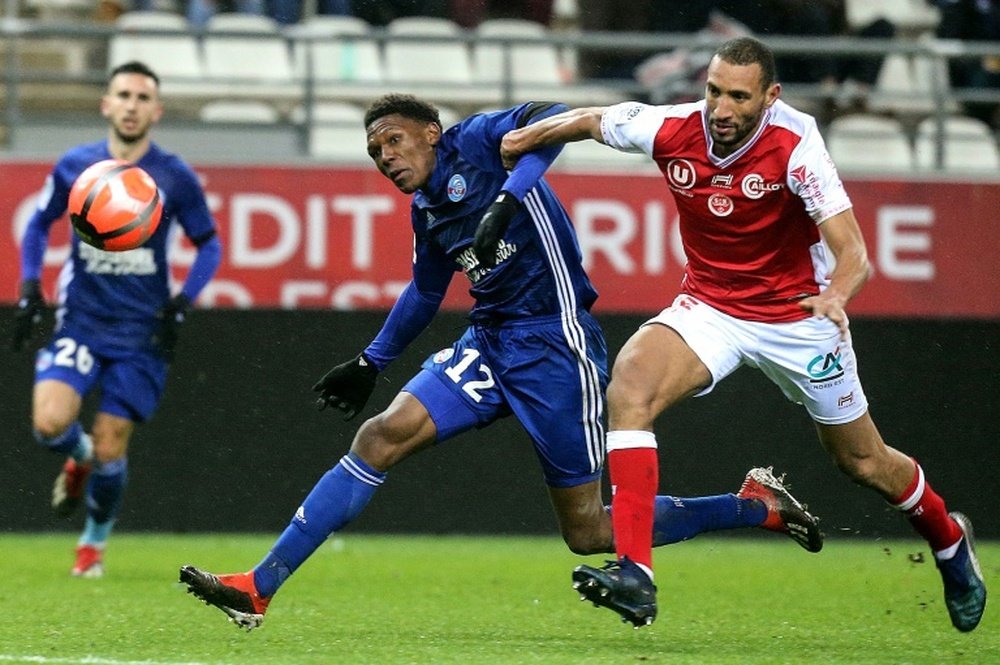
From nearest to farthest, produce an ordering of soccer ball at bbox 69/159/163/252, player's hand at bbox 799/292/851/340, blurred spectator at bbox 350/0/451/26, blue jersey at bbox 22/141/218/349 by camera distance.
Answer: player's hand at bbox 799/292/851/340 < soccer ball at bbox 69/159/163/252 < blue jersey at bbox 22/141/218/349 < blurred spectator at bbox 350/0/451/26

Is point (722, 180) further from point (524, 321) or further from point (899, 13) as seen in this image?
point (899, 13)

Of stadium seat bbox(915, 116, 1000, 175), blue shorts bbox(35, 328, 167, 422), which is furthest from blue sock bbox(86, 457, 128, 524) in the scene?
stadium seat bbox(915, 116, 1000, 175)

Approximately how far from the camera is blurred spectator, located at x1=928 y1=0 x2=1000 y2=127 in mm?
13305

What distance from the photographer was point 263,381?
10539 mm

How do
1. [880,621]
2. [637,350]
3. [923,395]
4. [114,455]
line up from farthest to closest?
[923,395]
[114,455]
[880,621]
[637,350]

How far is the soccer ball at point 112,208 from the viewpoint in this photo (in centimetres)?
751

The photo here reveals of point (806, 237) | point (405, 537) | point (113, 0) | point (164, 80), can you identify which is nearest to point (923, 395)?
point (405, 537)

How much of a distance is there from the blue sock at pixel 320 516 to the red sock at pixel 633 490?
2.91 ft

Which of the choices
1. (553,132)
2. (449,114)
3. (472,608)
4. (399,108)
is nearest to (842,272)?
(553,132)

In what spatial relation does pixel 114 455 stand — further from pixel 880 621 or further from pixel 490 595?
pixel 880 621

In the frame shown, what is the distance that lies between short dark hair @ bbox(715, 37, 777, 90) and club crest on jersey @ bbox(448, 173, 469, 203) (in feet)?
3.39

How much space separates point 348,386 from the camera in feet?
20.7

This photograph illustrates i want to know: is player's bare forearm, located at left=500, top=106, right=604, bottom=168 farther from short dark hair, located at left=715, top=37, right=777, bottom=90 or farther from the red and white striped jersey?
short dark hair, located at left=715, top=37, right=777, bottom=90

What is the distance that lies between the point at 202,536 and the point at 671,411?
9.83 feet
